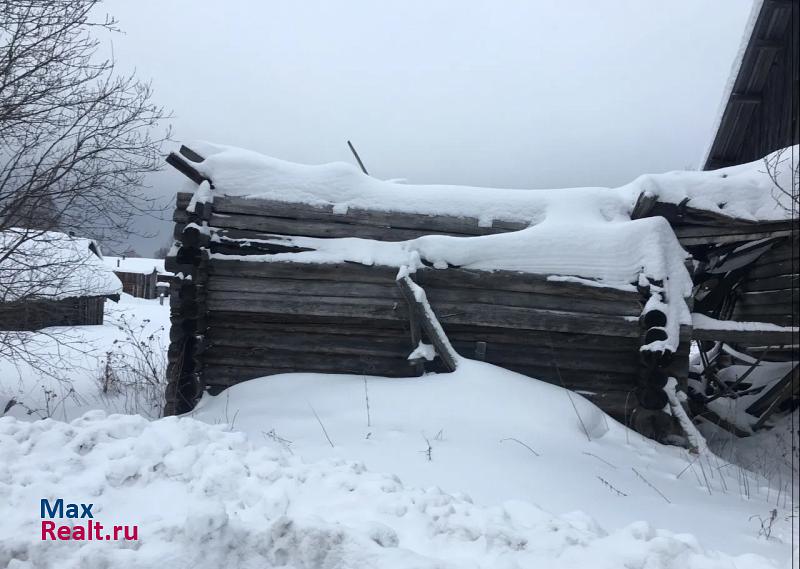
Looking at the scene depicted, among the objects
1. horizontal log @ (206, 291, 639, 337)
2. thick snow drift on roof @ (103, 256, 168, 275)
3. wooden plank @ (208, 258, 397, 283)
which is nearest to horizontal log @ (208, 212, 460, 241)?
wooden plank @ (208, 258, 397, 283)

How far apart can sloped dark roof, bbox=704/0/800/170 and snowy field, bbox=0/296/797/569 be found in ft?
18.9

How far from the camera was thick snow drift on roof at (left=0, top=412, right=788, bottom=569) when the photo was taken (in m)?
2.57

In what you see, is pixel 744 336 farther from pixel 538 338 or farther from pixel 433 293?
pixel 433 293

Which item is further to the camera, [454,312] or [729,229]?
[729,229]

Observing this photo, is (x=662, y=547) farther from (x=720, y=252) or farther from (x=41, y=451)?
(x=720, y=252)

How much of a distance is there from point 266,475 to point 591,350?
4.44 meters

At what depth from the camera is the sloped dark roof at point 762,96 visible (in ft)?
27.2

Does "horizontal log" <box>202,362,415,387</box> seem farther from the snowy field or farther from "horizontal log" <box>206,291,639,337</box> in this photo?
"horizontal log" <box>206,291,639,337</box>

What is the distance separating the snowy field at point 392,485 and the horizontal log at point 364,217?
1889mm

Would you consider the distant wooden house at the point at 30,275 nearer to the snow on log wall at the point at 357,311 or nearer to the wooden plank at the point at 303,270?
the snow on log wall at the point at 357,311

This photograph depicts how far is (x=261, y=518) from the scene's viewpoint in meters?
2.96

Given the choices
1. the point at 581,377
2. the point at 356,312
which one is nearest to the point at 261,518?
the point at 356,312

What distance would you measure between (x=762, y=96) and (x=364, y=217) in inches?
314

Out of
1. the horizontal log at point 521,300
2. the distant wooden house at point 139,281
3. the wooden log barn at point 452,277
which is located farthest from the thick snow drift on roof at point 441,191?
the distant wooden house at point 139,281
